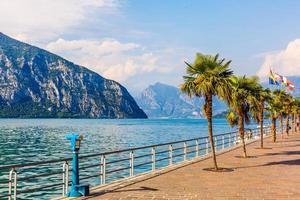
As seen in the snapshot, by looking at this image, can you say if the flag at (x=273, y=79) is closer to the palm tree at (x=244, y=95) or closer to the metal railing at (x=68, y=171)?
the metal railing at (x=68, y=171)

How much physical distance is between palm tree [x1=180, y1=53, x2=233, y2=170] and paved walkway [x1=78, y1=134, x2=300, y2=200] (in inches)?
83.4

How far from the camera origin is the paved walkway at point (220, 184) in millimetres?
13078

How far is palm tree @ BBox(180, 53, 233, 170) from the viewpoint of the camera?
67.0 ft

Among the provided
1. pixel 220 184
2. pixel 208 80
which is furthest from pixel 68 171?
pixel 208 80

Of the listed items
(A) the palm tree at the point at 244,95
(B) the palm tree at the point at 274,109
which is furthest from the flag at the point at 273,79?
(A) the palm tree at the point at 244,95

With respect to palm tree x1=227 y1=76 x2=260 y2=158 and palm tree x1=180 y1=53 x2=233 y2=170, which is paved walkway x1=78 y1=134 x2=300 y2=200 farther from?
palm tree x1=227 y1=76 x2=260 y2=158

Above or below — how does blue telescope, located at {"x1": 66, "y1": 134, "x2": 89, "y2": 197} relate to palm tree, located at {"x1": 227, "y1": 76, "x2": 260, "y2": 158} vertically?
below

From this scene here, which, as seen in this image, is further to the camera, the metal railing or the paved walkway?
the paved walkway

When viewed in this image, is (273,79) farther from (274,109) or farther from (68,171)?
(68,171)

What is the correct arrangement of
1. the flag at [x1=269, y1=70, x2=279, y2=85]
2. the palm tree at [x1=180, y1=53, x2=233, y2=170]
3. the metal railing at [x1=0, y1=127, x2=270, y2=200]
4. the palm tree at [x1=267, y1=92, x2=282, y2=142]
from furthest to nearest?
the flag at [x1=269, y1=70, x2=279, y2=85] < the palm tree at [x1=267, y1=92, x2=282, y2=142] < the palm tree at [x1=180, y1=53, x2=233, y2=170] < the metal railing at [x1=0, y1=127, x2=270, y2=200]

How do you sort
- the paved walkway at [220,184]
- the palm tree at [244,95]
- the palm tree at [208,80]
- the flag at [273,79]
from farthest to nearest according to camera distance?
1. the flag at [273,79]
2. the palm tree at [244,95]
3. the palm tree at [208,80]
4. the paved walkway at [220,184]

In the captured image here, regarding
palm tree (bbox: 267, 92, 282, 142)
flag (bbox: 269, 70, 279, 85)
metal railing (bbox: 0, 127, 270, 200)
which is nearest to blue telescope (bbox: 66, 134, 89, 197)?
metal railing (bbox: 0, 127, 270, 200)

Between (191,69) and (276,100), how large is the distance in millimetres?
26764

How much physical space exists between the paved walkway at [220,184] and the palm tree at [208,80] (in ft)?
6.95
